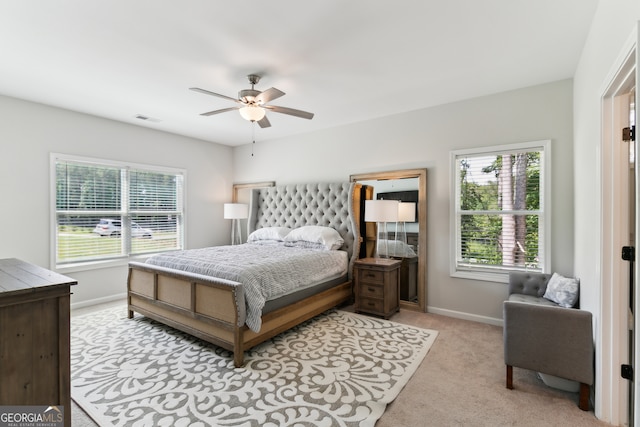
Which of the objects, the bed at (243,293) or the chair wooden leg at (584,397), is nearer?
the chair wooden leg at (584,397)

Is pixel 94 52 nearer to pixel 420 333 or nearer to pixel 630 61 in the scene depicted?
Answer: pixel 630 61

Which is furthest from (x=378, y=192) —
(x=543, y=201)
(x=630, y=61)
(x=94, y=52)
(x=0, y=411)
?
(x=0, y=411)

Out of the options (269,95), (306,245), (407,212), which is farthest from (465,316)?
(269,95)

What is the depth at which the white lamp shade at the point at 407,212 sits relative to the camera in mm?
4098

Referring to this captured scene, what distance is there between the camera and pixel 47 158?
3.91 metres

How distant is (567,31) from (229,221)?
5874 millimetres

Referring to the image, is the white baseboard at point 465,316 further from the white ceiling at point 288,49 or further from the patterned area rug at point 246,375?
the white ceiling at point 288,49

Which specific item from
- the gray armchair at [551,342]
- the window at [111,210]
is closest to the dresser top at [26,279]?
the window at [111,210]

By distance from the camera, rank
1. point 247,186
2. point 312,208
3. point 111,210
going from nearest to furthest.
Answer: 1. point 111,210
2. point 312,208
3. point 247,186

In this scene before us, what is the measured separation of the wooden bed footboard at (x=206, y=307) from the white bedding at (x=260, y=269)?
10 cm

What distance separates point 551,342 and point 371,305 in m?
1.97

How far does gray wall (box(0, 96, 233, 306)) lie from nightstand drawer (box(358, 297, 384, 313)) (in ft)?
11.7

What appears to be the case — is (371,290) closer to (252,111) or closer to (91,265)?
(252,111)

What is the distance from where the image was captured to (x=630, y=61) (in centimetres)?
150
